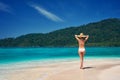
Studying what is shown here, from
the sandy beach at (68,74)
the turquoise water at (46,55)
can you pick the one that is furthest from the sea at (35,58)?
the sandy beach at (68,74)

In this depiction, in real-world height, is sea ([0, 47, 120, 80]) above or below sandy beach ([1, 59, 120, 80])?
above

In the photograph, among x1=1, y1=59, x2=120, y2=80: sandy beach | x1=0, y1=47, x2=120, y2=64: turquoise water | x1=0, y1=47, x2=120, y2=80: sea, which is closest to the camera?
x1=1, y1=59, x2=120, y2=80: sandy beach

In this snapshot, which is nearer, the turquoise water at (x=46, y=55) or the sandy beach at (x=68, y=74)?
the sandy beach at (x=68, y=74)

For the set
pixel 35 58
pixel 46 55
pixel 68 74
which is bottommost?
pixel 68 74

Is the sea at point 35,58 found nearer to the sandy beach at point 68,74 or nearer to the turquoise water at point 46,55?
the turquoise water at point 46,55

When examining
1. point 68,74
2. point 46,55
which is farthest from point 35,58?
point 68,74

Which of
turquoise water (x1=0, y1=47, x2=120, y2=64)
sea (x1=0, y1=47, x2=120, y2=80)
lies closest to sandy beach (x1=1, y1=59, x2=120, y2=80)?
sea (x1=0, y1=47, x2=120, y2=80)

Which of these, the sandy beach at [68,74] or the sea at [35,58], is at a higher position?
the sea at [35,58]

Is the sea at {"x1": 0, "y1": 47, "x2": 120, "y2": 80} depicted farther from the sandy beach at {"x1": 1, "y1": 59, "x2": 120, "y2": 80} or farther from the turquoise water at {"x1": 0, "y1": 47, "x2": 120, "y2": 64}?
the sandy beach at {"x1": 1, "y1": 59, "x2": 120, "y2": 80}

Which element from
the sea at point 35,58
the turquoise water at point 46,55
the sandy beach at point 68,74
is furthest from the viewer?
the turquoise water at point 46,55

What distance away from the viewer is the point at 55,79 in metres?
11.8

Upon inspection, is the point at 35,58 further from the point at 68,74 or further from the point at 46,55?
the point at 68,74

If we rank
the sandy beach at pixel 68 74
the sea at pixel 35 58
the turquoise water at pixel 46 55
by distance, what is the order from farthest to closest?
the turquoise water at pixel 46 55, the sea at pixel 35 58, the sandy beach at pixel 68 74

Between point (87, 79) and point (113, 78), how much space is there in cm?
136
